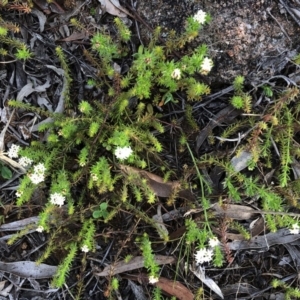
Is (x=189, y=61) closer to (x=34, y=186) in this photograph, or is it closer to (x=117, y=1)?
(x=117, y=1)

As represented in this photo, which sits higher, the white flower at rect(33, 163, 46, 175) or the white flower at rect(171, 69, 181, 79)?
the white flower at rect(171, 69, 181, 79)

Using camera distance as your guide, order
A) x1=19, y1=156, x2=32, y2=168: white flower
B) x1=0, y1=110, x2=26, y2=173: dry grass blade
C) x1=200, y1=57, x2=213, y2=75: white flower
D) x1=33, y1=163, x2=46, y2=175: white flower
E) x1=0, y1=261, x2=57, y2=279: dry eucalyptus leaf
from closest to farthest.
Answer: x1=200, y1=57, x2=213, y2=75: white flower, x1=33, y1=163, x2=46, y2=175: white flower, x1=19, y1=156, x2=32, y2=168: white flower, x1=0, y1=110, x2=26, y2=173: dry grass blade, x1=0, y1=261, x2=57, y2=279: dry eucalyptus leaf

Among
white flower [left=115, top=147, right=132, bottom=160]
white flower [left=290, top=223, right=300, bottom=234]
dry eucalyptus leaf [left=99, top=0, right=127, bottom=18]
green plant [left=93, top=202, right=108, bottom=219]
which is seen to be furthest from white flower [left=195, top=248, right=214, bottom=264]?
dry eucalyptus leaf [left=99, top=0, right=127, bottom=18]

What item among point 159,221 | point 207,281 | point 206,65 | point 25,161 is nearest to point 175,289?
point 207,281

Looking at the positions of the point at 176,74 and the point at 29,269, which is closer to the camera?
the point at 176,74

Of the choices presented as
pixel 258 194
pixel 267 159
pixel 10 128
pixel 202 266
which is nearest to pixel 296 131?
pixel 267 159

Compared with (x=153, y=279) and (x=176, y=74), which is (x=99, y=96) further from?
(x=153, y=279)

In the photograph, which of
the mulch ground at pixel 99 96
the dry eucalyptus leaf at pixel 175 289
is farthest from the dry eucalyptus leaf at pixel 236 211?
the dry eucalyptus leaf at pixel 175 289

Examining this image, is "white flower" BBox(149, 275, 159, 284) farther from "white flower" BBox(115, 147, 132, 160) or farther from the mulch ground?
"white flower" BBox(115, 147, 132, 160)
